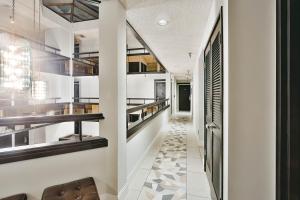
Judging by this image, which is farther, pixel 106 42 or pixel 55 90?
pixel 55 90

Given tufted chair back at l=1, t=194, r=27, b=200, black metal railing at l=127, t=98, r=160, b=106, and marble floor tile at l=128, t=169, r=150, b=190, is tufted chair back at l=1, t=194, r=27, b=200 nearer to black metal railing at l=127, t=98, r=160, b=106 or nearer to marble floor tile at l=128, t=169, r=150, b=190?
marble floor tile at l=128, t=169, r=150, b=190

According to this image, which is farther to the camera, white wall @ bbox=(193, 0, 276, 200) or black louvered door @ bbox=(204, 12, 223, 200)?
black louvered door @ bbox=(204, 12, 223, 200)

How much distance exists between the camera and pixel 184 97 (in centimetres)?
1546

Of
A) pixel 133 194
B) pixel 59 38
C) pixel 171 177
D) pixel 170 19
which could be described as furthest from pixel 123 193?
pixel 59 38

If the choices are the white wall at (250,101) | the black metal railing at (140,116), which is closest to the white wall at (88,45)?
the black metal railing at (140,116)

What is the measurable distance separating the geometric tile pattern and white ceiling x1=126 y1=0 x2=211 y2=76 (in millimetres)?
2488

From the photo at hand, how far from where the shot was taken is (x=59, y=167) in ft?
5.30

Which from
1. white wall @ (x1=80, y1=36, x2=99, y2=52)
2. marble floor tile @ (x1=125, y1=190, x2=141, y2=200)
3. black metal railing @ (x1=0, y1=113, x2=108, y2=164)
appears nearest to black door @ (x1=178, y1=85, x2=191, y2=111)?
white wall @ (x1=80, y1=36, x2=99, y2=52)

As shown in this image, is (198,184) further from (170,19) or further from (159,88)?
(159,88)

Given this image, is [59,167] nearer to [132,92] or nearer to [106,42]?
[106,42]

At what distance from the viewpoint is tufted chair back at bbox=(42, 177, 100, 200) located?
144 cm
